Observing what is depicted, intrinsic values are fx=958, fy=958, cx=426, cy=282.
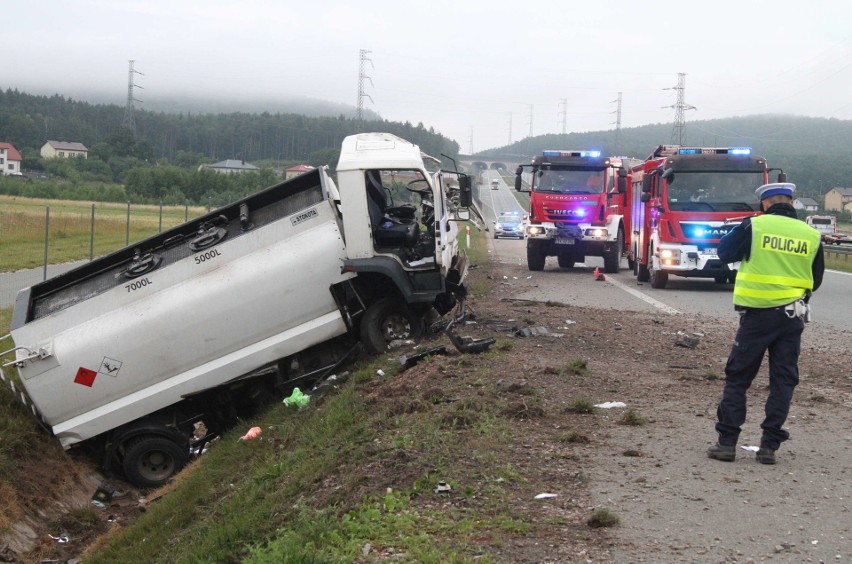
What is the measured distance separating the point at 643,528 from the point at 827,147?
590ft

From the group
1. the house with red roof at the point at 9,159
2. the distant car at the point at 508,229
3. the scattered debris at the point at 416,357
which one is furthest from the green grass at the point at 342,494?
the house with red roof at the point at 9,159

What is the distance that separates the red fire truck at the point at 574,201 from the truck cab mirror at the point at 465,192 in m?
12.6

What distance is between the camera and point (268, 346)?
11039 millimetres

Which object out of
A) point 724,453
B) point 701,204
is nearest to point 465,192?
point 724,453

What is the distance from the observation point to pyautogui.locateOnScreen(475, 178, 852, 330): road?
16.6 meters

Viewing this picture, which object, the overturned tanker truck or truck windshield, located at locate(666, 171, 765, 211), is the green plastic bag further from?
truck windshield, located at locate(666, 171, 765, 211)

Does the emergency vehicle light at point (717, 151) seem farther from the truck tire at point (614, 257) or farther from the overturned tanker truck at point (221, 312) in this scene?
the overturned tanker truck at point (221, 312)

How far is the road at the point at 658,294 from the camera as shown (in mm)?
16562

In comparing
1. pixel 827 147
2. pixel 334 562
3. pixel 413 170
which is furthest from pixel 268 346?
pixel 827 147

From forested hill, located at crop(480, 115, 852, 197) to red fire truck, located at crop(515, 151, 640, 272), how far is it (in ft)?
102

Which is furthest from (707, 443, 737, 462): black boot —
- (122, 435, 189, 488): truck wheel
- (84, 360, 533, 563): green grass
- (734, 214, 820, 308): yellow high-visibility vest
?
(122, 435, 189, 488): truck wheel

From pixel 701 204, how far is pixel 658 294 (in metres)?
2.05

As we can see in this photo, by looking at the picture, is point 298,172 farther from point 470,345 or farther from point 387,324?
Answer: point 470,345

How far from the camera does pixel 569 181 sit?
25547mm
